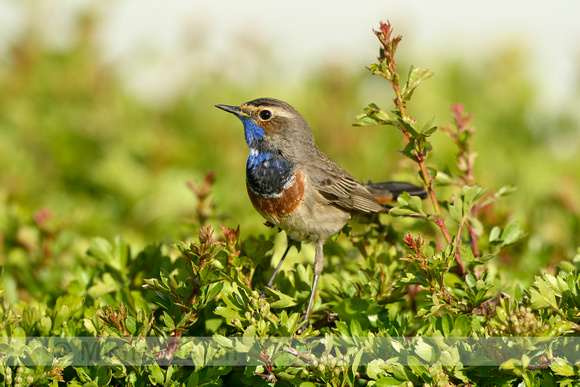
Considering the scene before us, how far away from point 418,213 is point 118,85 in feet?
20.1

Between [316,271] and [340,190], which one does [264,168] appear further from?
[316,271]

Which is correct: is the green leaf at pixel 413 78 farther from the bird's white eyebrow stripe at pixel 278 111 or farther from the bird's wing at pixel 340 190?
the bird's white eyebrow stripe at pixel 278 111

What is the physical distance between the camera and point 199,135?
736cm

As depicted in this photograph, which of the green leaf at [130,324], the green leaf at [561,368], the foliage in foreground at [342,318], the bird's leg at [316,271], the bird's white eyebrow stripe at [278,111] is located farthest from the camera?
the bird's white eyebrow stripe at [278,111]

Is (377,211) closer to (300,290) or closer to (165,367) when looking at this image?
(300,290)

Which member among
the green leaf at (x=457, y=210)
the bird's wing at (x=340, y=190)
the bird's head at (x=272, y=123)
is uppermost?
the bird's head at (x=272, y=123)

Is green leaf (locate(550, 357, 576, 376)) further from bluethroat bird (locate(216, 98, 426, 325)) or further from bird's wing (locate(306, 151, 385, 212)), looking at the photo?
bird's wing (locate(306, 151, 385, 212))

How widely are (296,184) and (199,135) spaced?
387 cm

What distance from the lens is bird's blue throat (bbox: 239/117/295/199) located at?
12.0 feet

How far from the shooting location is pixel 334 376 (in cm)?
247

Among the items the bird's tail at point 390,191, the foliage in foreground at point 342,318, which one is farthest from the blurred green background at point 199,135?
the foliage in foreground at point 342,318

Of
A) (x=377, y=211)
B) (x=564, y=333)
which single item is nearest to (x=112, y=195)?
(x=377, y=211)

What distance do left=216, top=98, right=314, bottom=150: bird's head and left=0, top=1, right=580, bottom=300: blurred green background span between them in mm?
1185

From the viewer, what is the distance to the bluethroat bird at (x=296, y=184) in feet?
11.9
